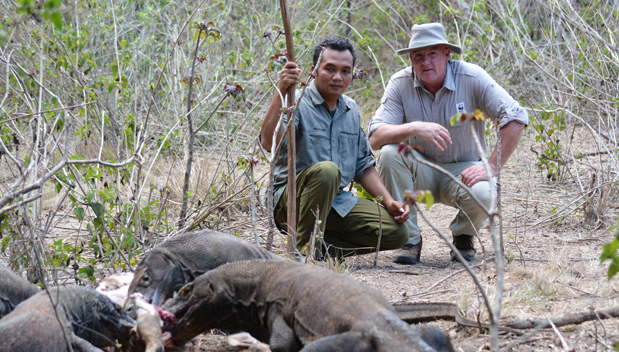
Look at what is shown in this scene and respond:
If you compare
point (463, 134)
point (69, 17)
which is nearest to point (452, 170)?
point (463, 134)

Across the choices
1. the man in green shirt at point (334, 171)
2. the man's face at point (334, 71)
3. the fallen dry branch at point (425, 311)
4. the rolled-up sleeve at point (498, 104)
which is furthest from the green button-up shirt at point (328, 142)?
the fallen dry branch at point (425, 311)

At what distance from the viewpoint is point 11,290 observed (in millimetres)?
3166

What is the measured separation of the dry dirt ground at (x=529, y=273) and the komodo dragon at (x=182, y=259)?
0.32 meters

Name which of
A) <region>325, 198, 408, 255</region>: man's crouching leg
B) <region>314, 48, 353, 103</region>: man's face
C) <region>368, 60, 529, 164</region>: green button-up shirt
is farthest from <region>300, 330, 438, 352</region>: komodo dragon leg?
<region>368, 60, 529, 164</region>: green button-up shirt

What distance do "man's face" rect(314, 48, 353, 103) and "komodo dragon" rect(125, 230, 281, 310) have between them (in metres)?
1.77

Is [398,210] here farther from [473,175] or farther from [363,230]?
[473,175]

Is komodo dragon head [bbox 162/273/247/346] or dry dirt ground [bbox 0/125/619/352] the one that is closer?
komodo dragon head [bbox 162/273/247/346]

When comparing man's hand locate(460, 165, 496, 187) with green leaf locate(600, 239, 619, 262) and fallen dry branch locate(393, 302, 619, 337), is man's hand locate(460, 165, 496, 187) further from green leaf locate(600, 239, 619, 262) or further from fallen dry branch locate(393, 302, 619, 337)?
green leaf locate(600, 239, 619, 262)

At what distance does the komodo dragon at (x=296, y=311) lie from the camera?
7.31 feet

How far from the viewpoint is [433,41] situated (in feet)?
15.9

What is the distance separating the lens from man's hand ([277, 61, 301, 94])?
3854 millimetres

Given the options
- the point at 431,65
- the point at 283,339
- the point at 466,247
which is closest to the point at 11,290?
the point at 283,339

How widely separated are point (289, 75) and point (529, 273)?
6.36 ft

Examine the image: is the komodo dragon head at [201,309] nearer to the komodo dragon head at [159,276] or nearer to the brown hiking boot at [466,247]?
the komodo dragon head at [159,276]
